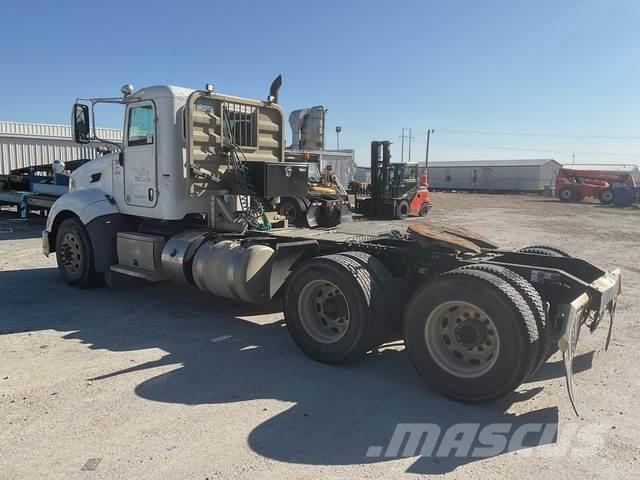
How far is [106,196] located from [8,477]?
5773mm

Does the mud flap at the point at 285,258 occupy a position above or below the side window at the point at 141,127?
below

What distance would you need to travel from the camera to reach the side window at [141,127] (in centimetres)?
752

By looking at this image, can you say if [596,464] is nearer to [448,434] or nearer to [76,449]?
[448,434]

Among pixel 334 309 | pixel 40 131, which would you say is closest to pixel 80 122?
pixel 334 309

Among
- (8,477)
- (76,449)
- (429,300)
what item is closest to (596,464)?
(429,300)

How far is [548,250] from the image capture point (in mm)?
5867

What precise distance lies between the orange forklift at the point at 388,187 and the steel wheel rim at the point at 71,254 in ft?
51.3

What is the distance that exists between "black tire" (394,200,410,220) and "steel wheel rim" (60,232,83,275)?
15941mm

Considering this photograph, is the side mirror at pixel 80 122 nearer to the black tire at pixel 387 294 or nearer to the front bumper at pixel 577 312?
the black tire at pixel 387 294

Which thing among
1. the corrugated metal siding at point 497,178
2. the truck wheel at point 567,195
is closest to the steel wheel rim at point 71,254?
the truck wheel at point 567,195

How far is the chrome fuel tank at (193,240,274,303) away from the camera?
6.35 m

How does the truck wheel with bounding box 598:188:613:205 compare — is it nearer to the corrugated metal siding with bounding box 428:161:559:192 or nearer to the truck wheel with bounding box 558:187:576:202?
the truck wheel with bounding box 558:187:576:202

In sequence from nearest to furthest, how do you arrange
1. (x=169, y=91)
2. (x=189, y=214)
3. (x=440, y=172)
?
(x=169, y=91)
(x=189, y=214)
(x=440, y=172)

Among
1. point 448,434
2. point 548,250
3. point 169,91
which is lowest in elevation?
point 448,434
